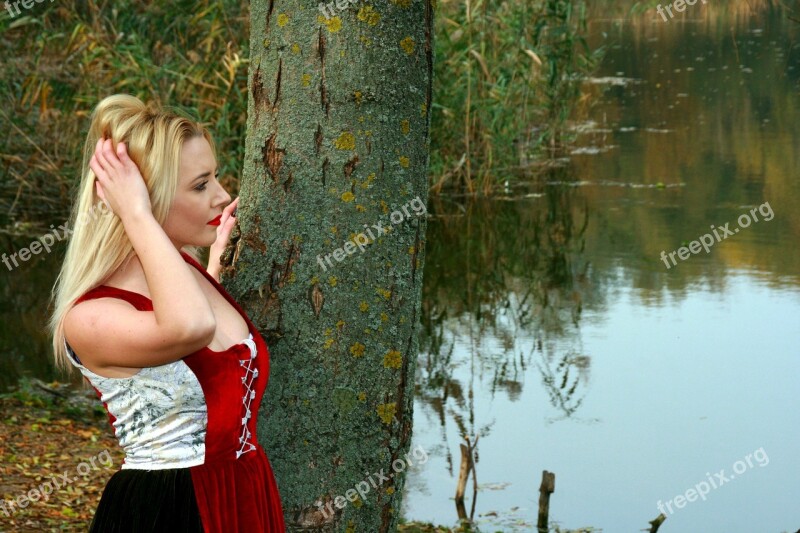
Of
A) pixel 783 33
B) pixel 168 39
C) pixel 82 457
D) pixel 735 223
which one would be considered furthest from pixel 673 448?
pixel 783 33

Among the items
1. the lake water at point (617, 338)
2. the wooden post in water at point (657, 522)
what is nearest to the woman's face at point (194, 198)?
the lake water at point (617, 338)

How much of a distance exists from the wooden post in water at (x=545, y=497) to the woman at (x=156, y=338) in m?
2.91

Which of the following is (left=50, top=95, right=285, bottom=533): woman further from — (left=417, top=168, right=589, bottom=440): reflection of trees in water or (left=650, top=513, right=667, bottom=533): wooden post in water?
(left=417, top=168, right=589, bottom=440): reflection of trees in water

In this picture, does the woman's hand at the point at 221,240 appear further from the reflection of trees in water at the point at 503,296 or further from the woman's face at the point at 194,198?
the reflection of trees in water at the point at 503,296

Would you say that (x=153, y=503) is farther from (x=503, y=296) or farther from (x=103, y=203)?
(x=503, y=296)

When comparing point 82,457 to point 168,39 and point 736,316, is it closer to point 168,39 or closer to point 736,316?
point 736,316

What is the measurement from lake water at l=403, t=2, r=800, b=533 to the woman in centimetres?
235

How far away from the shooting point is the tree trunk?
2426 mm

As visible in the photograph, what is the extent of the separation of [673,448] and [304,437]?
3950 millimetres

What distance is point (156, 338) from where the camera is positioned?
6.60 feet

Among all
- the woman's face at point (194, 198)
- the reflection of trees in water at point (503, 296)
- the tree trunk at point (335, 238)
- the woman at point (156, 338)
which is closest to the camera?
the woman at point (156, 338)

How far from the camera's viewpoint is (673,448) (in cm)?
607

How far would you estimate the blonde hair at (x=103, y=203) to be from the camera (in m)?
2.10

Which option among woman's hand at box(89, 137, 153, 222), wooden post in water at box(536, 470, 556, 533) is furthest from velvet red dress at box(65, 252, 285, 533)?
wooden post in water at box(536, 470, 556, 533)
